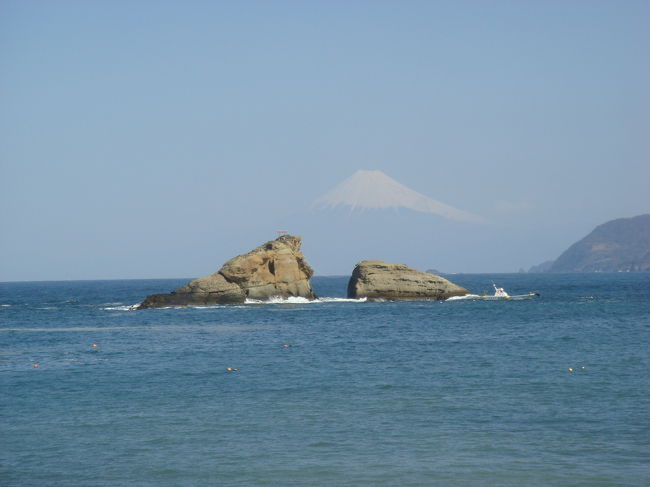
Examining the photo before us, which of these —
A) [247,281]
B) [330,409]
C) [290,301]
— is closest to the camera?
[330,409]

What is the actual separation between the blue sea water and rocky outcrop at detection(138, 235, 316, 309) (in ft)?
120

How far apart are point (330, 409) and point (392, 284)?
7813 cm

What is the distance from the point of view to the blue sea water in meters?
23.6

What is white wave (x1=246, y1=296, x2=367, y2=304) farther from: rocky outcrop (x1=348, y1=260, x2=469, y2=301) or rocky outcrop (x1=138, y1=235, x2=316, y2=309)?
rocky outcrop (x1=348, y1=260, x2=469, y2=301)

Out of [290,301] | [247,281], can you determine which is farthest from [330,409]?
[290,301]

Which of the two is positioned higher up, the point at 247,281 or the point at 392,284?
the point at 247,281

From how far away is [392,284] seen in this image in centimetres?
10919

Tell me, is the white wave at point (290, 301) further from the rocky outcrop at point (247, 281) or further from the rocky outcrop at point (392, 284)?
the rocky outcrop at point (392, 284)

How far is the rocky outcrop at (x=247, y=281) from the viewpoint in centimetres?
9956

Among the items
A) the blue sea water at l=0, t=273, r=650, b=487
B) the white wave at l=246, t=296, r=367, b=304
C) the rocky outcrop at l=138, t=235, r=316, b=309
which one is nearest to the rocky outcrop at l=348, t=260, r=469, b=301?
the white wave at l=246, t=296, r=367, b=304

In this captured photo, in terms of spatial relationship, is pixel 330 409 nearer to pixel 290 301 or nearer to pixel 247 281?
pixel 247 281

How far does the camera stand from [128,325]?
245 ft

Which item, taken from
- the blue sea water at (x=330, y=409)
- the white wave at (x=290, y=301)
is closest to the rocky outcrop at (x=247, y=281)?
the white wave at (x=290, y=301)

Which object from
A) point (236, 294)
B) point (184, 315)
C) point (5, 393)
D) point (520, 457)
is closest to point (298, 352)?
point (5, 393)
